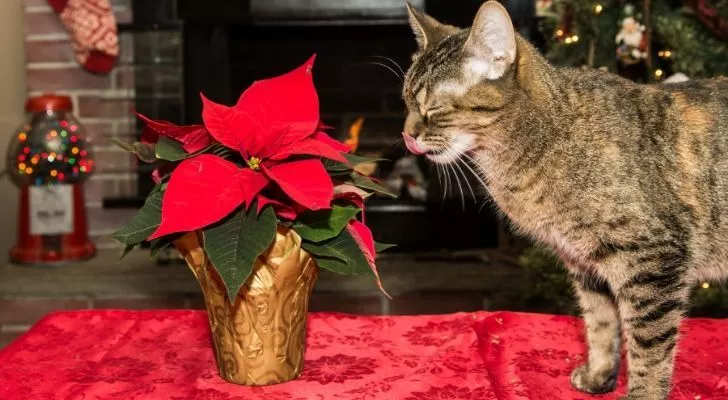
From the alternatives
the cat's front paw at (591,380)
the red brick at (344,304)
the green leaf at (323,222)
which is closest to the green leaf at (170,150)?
the green leaf at (323,222)

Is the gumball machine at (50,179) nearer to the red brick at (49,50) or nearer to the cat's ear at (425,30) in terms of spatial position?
the red brick at (49,50)

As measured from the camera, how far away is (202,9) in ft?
8.59

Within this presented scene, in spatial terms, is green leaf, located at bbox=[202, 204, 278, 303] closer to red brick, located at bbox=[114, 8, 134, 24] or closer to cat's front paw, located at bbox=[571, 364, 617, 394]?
cat's front paw, located at bbox=[571, 364, 617, 394]

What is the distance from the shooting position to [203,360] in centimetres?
108

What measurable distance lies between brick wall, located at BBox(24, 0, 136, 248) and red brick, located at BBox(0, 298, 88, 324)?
335 millimetres

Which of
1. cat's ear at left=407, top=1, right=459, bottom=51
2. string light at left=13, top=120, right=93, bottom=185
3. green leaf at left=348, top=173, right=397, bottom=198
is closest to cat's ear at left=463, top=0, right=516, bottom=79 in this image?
cat's ear at left=407, top=1, right=459, bottom=51

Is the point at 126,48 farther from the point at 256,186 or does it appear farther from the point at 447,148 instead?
the point at 256,186

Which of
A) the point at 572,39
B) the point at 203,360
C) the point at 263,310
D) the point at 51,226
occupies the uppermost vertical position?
the point at 572,39

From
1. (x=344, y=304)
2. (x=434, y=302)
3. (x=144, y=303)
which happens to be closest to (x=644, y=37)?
(x=434, y=302)

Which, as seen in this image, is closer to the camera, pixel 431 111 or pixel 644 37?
pixel 431 111

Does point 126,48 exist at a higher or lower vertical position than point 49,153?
higher

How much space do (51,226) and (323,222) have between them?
196cm

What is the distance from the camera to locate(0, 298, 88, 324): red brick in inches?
101

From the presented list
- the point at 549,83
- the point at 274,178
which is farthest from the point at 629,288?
the point at 274,178
